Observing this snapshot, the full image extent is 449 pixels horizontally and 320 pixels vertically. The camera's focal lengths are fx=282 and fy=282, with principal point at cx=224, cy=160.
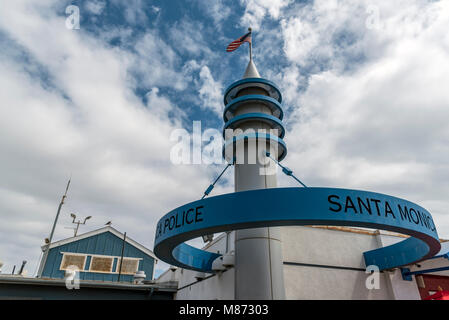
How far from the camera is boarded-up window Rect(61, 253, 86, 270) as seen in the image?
23391mm

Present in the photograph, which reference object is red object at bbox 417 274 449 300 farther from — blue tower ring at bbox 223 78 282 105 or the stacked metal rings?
blue tower ring at bbox 223 78 282 105

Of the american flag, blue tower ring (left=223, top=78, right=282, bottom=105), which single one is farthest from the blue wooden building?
the american flag

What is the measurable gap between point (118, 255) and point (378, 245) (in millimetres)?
21050

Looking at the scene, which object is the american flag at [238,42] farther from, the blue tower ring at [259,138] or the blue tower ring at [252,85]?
the blue tower ring at [259,138]

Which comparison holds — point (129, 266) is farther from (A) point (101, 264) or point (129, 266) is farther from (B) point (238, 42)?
(B) point (238, 42)

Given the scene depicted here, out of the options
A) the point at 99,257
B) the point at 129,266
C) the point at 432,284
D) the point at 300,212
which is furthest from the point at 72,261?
the point at 432,284

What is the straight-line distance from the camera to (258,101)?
1121 cm

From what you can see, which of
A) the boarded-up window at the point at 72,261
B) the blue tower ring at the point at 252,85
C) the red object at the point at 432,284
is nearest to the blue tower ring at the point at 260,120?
the blue tower ring at the point at 252,85

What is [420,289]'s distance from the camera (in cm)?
1237

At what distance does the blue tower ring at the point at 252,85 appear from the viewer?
1159 cm

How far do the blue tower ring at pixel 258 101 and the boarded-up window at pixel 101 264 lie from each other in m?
19.2

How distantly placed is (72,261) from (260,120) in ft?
70.9

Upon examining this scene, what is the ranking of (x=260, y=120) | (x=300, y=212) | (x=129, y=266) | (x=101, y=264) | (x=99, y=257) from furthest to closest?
1. (x=129, y=266)
2. (x=99, y=257)
3. (x=101, y=264)
4. (x=260, y=120)
5. (x=300, y=212)
